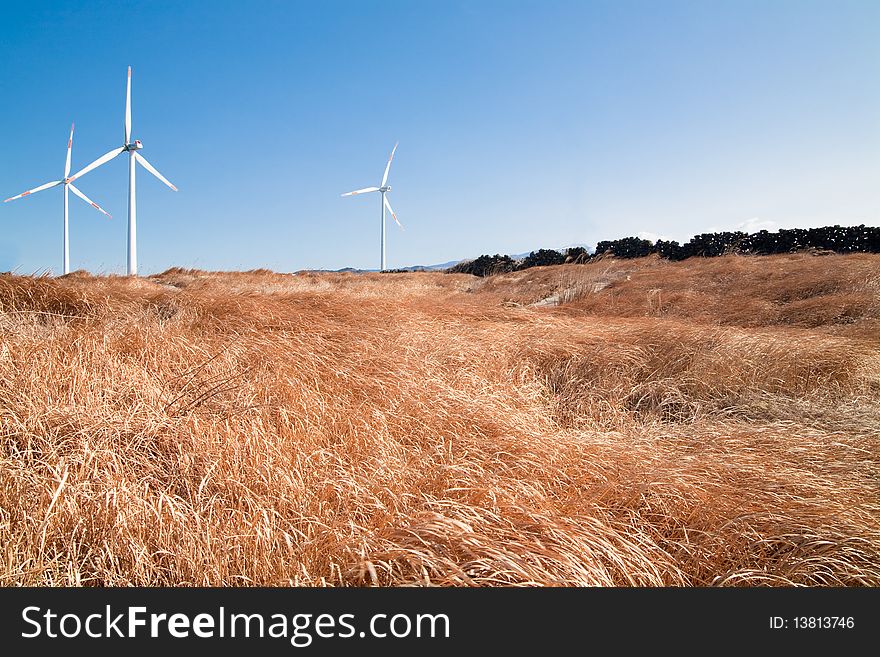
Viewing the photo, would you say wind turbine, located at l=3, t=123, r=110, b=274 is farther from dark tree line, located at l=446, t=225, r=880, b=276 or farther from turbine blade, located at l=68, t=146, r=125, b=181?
dark tree line, located at l=446, t=225, r=880, b=276

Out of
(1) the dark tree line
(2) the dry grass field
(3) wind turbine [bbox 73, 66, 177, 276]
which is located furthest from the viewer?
(3) wind turbine [bbox 73, 66, 177, 276]

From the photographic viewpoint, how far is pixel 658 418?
464 cm

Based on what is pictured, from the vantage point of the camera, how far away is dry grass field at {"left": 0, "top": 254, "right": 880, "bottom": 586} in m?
2.07

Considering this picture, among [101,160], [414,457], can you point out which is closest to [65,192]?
[101,160]

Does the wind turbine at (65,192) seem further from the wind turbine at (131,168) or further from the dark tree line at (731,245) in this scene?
the dark tree line at (731,245)

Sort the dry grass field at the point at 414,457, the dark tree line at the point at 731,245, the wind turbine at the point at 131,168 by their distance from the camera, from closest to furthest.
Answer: the dry grass field at the point at 414,457 → the dark tree line at the point at 731,245 → the wind turbine at the point at 131,168

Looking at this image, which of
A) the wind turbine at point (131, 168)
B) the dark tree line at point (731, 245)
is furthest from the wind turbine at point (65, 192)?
the dark tree line at point (731, 245)

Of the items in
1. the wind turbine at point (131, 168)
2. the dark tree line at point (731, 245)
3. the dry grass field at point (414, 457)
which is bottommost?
the dry grass field at point (414, 457)

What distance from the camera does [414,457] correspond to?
309 cm

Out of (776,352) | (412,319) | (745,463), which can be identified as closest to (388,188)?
(412,319)

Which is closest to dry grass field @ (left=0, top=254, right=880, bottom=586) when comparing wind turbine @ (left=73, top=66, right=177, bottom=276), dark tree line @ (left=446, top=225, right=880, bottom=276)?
dark tree line @ (left=446, top=225, right=880, bottom=276)

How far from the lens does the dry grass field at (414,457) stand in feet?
6.81

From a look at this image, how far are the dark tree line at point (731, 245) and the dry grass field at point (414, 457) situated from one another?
15.7 meters

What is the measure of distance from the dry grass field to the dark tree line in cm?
1571
